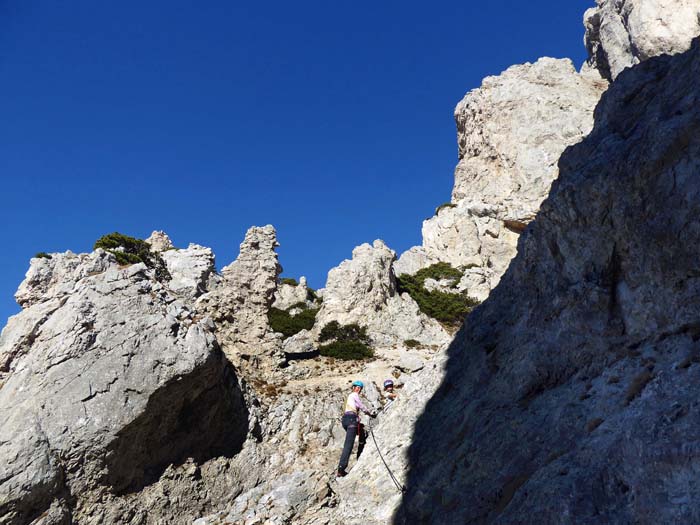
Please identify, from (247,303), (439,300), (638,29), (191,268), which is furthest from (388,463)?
(638,29)

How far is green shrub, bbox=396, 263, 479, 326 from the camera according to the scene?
126ft

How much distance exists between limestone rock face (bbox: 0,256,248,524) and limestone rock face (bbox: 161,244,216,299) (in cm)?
2630

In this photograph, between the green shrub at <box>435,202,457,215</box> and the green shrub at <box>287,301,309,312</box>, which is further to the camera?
the green shrub at <box>435,202,457,215</box>

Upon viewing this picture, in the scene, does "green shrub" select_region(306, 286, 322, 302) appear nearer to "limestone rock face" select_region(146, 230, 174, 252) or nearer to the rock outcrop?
the rock outcrop

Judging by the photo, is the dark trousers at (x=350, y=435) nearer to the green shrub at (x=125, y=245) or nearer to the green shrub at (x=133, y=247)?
the green shrub at (x=133, y=247)

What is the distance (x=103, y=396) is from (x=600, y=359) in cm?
1448

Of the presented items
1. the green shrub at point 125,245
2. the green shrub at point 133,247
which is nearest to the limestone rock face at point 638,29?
the green shrub at point 133,247

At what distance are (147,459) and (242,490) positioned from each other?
342 cm

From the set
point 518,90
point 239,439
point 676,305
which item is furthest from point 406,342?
point 518,90

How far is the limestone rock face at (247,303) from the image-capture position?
23.3 meters

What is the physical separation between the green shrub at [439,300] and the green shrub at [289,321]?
9.18 meters

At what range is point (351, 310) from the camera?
35.4 metres

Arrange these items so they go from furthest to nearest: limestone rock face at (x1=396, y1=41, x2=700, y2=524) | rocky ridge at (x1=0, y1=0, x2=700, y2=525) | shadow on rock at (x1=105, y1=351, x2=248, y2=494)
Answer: shadow on rock at (x1=105, y1=351, x2=248, y2=494) < rocky ridge at (x1=0, y1=0, x2=700, y2=525) < limestone rock face at (x1=396, y1=41, x2=700, y2=524)

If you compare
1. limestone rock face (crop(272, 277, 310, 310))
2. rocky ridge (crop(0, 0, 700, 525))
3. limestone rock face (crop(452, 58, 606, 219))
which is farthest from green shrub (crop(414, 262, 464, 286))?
rocky ridge (crop(0, 0, 700, 525))
